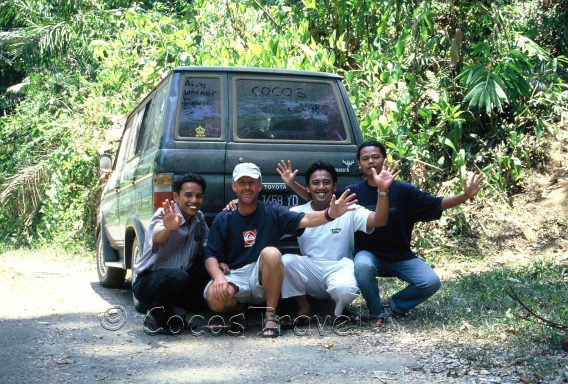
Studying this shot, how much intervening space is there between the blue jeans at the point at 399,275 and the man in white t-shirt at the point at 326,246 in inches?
3.8

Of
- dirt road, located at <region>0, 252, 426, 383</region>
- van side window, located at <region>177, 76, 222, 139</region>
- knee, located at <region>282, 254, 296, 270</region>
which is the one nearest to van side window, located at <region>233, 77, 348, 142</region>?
van side window, located at <region>177, 76, 222, 139</region>

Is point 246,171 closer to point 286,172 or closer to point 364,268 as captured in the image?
point 286,172

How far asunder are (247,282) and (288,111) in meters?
1.64

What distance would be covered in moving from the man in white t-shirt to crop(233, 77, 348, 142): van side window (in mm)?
423

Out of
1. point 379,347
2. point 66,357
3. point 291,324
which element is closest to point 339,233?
point 291,324

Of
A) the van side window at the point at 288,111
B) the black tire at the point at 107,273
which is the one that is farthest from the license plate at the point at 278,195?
the black tire at the point at 107,273

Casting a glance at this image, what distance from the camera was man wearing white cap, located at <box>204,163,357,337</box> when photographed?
536 cm

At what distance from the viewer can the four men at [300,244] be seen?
5398 millimetres

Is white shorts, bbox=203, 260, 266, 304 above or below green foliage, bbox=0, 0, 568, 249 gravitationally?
below

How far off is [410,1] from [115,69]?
6.51m

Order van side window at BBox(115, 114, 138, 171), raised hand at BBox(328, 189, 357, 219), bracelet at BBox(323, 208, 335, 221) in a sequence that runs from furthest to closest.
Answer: van side window at BBox(115, 114, 138, 171), bracelet at BBox(323, 208, 335, 221), raised hand at BBox(328, 189, 357, 219)

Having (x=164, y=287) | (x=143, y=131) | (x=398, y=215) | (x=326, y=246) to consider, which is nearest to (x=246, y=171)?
(x=326, y=246)

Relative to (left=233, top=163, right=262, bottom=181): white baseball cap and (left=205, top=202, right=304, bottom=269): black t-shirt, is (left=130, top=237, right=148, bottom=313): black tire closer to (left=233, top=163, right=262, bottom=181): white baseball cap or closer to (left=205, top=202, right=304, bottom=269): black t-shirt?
(left=205, top=202, right=304, bottom=269): black t-shirt

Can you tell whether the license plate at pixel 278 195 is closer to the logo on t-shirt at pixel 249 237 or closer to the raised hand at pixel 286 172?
the raised hand at pixel 286 172
